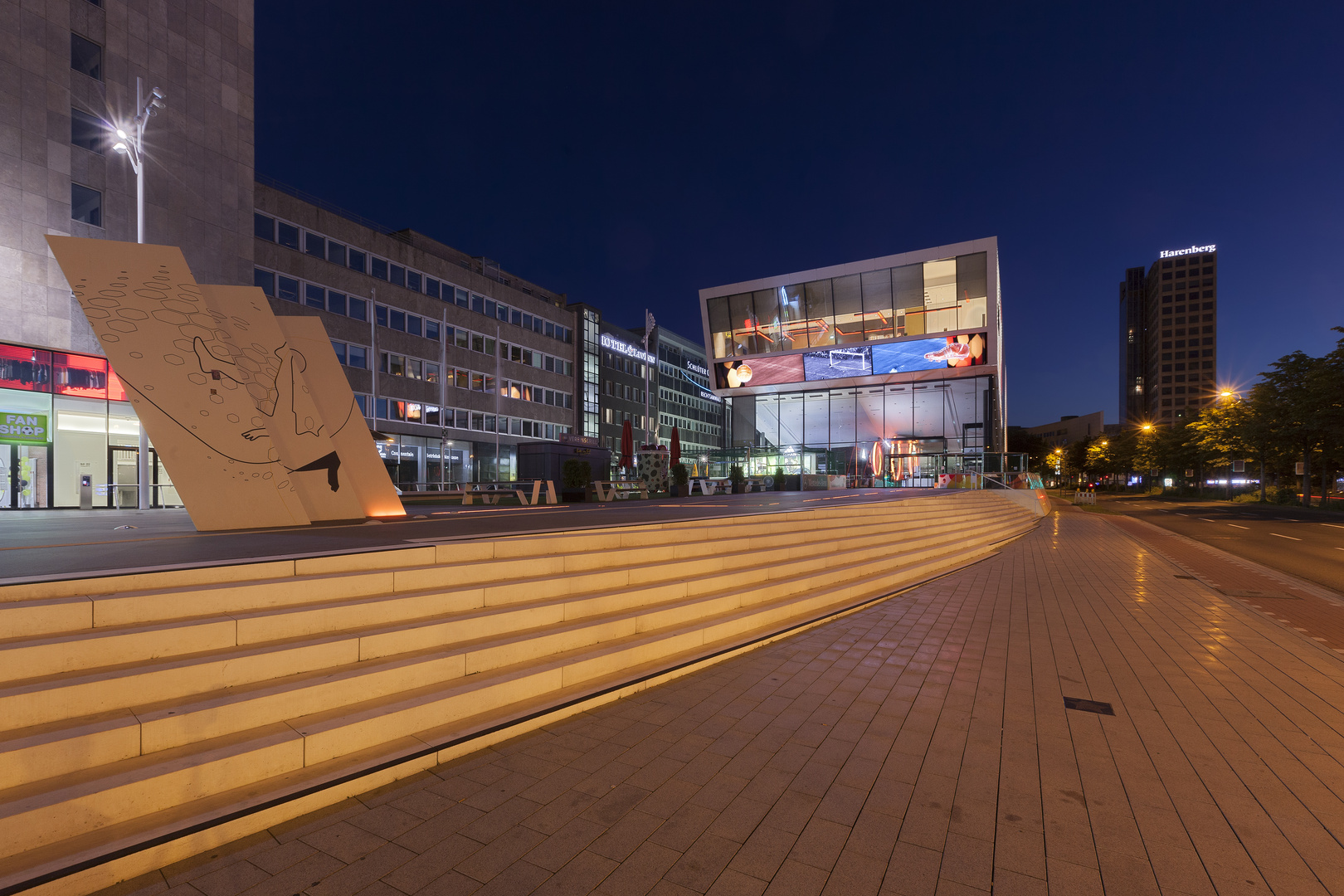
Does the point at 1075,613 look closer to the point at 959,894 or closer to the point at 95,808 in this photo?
the point at 959,894

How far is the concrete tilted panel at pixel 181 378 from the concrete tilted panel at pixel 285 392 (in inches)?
8.1

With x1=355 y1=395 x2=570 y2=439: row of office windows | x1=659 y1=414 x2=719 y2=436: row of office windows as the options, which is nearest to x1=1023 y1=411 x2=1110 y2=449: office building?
x1=659 y1=414 x2=719 y2=436: row of office windows

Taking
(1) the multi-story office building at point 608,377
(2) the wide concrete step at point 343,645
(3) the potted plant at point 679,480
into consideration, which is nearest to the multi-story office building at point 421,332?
(1) the multi-story office building at point 608,377

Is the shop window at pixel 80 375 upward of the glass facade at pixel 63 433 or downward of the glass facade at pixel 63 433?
upward

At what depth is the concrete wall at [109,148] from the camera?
1836cm

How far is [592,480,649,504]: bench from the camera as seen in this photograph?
849 inches

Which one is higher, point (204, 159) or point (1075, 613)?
point (204, 159)

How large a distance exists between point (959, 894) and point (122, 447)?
28.0 m

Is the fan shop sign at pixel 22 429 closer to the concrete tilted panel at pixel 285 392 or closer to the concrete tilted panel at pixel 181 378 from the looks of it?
the concrete tilted panel at pixel 285 392

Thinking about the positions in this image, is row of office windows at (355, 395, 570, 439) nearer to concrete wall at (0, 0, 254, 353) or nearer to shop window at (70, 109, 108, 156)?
concrete wall at (0, 0, 254, 353)

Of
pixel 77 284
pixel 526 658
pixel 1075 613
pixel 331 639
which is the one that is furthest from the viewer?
pixel 1075 613

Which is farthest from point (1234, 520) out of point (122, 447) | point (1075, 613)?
point (122, 447)

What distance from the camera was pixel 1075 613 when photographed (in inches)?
327

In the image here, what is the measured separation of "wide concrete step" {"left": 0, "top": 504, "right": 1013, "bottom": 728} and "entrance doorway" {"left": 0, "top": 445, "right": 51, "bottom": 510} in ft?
75.9
